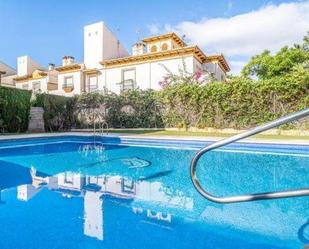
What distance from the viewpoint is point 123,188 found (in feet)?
16.0

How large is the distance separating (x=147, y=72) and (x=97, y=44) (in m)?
6.34

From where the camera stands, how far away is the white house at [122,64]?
21234 mm

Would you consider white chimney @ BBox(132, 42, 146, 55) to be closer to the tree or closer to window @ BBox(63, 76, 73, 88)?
window @ BBox(63, 76, 73, 88)

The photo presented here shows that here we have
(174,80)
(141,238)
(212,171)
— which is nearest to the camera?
(141,238)

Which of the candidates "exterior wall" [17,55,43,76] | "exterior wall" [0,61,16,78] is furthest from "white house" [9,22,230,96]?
"exterior wall" [0,61,16,78]

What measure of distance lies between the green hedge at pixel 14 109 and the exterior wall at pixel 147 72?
369 inches

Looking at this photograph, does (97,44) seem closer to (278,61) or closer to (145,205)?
(278,61)

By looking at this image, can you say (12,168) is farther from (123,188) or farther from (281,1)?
(281,1)

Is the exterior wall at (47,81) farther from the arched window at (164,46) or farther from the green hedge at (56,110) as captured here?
the arched window at (164,46)

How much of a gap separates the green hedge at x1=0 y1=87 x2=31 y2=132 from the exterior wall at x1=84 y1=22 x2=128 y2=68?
1149 centimetres

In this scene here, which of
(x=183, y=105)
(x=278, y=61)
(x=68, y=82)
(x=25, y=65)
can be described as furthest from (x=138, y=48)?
(x=25, y=65)

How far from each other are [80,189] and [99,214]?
4.49ft

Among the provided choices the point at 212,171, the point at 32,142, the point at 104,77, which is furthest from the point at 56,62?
the point at 212,171

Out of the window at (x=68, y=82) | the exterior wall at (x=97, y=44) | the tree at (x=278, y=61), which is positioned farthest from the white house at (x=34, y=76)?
the tree at (x=278, y=61)
